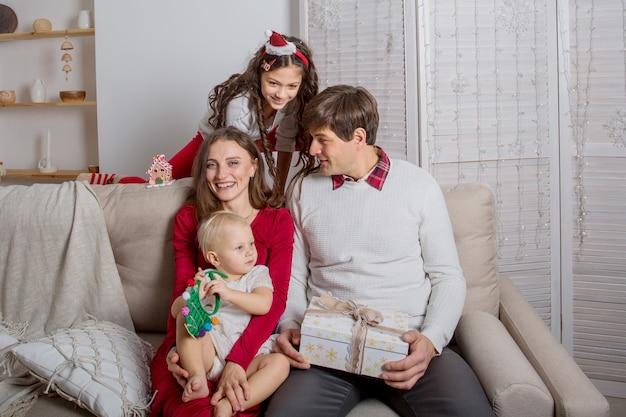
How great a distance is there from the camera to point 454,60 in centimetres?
264

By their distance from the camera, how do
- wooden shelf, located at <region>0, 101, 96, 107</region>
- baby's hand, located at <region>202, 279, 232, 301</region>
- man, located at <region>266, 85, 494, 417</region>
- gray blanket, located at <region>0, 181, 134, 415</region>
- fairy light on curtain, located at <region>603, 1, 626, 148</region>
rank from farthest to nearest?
wooden shelf, located at <region>0, 101, 96, 107</region>
fairy light on curtain, located at <region>603, 1, 626, 148</region>
gray blanket, located at <region>0, 181, 134, 415</region>
man, located at <region>266, 85, 494, 417</region>
baby's hand, located at <region>202, 279, 232, 301</region>

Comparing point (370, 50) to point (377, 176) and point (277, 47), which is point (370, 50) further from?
point (377, 176)

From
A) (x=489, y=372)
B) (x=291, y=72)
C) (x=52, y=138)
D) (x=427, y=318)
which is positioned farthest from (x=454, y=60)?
(x=52, y=138)

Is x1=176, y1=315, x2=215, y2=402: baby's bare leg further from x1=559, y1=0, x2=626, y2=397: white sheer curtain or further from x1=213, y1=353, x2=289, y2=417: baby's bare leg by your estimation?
x1=559, y1=0, x2=626, y2=397: white sheer curtain

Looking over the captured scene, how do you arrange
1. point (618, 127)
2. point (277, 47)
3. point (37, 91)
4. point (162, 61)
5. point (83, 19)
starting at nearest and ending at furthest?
point (277, 47), point (618, 127), point (162, 61), point (83, 19), point (37, 91)

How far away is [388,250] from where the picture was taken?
1.81 metres

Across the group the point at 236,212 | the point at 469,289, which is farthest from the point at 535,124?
the point at 236,212

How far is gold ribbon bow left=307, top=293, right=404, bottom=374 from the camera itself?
61.7 inches

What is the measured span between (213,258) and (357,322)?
43cm

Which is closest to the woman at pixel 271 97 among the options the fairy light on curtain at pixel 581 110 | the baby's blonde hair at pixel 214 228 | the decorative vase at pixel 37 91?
the baby's blonde hair at pixel 214 228

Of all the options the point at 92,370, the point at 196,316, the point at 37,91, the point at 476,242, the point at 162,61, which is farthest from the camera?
the point at 37,91

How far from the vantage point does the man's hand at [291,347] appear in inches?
64.6

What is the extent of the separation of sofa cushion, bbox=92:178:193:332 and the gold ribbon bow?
2.11 ft

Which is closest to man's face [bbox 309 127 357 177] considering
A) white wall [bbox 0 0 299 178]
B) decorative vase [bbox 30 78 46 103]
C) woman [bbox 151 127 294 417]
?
woman [bbox 151 127 294 417]
